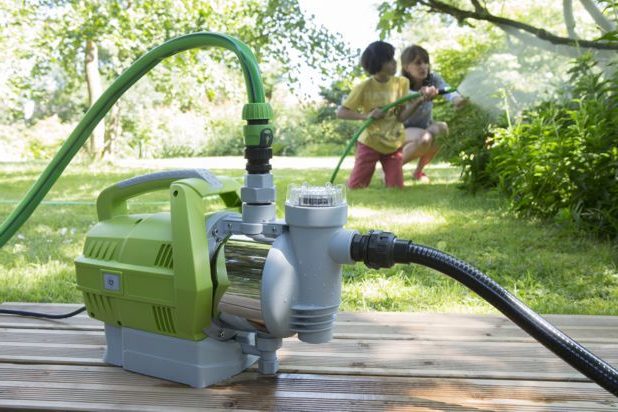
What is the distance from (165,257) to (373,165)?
12.5 feet

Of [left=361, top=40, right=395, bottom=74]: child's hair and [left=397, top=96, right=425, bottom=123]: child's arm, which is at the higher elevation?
[left=361, top=40, right=395, bottom=74]: child's hair

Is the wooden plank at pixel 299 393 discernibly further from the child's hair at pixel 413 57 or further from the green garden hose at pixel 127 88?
the child's hair at pixel 413 57

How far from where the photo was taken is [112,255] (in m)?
1.24

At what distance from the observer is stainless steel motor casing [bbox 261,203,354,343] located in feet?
3.48

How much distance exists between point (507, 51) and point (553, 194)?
69.2 inches

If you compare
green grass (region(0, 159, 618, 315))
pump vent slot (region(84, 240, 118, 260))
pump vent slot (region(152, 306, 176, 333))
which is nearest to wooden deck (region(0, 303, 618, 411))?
pump vent slot (region(152, 306, 176, 333))

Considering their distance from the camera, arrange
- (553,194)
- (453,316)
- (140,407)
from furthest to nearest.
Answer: (553,194) < (453,316) < (140,407)

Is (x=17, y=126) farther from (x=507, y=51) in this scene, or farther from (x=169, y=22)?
(x=507, y=51)

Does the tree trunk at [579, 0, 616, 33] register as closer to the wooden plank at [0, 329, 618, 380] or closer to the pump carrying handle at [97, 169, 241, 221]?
the wooden plank at [0, 329, 618, 380]

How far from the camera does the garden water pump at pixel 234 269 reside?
1062mm

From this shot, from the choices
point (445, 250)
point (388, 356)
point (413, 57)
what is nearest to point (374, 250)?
point (388, 356)

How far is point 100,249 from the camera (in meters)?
1.27

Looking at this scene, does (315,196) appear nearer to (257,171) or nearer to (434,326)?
(257,171)

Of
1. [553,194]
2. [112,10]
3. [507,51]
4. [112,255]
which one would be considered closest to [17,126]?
[112,10]
